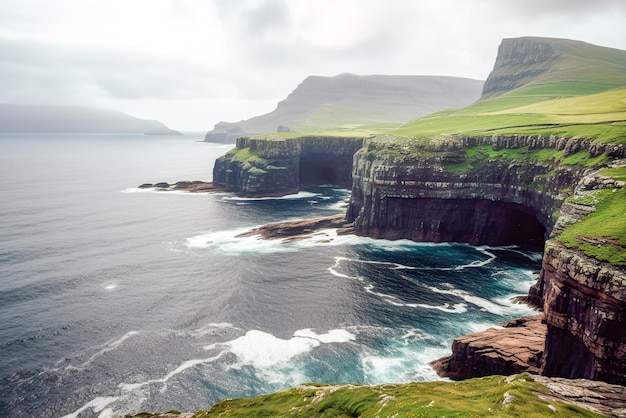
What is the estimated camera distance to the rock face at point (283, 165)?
15438cm

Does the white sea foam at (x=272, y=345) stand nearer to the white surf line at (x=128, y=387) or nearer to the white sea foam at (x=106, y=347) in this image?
the white surf line at (x=128, y=387)

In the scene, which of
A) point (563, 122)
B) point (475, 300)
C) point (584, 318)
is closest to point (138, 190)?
point (475, 300)

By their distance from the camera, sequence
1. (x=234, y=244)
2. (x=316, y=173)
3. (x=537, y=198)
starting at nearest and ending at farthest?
(x=537, y=198) → (x=234, y=244) → (x=316, y=173)

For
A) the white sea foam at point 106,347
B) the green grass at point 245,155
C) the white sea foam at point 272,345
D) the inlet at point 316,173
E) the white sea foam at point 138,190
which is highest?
the green grass at point 245,155

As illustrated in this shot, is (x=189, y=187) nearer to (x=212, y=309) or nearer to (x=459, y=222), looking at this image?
(x=459, y=222)

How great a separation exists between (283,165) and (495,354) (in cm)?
12257

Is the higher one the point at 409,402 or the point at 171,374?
Result: the point at 409,402

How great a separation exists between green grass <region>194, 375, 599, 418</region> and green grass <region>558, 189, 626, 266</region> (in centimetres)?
1580

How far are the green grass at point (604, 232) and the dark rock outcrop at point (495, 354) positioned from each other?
459 inches

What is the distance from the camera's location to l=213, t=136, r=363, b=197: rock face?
506 feet

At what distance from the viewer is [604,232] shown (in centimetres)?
4250

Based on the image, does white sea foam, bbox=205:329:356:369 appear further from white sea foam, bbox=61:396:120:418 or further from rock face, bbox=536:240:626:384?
rock face, bbox=536:240:626:384

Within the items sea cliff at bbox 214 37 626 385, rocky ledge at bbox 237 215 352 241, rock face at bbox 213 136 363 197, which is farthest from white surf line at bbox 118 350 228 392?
rock face at bbox 213 136 363 197

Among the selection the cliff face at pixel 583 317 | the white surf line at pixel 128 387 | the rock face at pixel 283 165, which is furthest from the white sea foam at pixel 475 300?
the rock face at pixel 283 165
